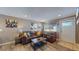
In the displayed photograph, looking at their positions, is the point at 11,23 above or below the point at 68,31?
above

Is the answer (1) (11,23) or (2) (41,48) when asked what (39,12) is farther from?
(2) (41,48)

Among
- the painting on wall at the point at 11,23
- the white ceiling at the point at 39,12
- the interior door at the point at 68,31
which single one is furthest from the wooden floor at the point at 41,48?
the white ceiling at the point at 39,12

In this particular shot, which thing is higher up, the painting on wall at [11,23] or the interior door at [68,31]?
the painting on wall at [11,23]

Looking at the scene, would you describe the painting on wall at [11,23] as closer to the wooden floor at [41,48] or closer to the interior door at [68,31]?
the wooden floor at [41,48]

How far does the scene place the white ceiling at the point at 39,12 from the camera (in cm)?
213

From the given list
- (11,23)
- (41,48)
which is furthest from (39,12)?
(41,48)

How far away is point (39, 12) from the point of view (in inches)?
85.4

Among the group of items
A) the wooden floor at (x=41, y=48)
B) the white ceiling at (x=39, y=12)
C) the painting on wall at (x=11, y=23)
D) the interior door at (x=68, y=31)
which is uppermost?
the white ceiling at (x=39, y=12)

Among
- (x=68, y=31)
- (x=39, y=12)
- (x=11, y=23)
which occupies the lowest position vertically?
(x=68, y=31)
